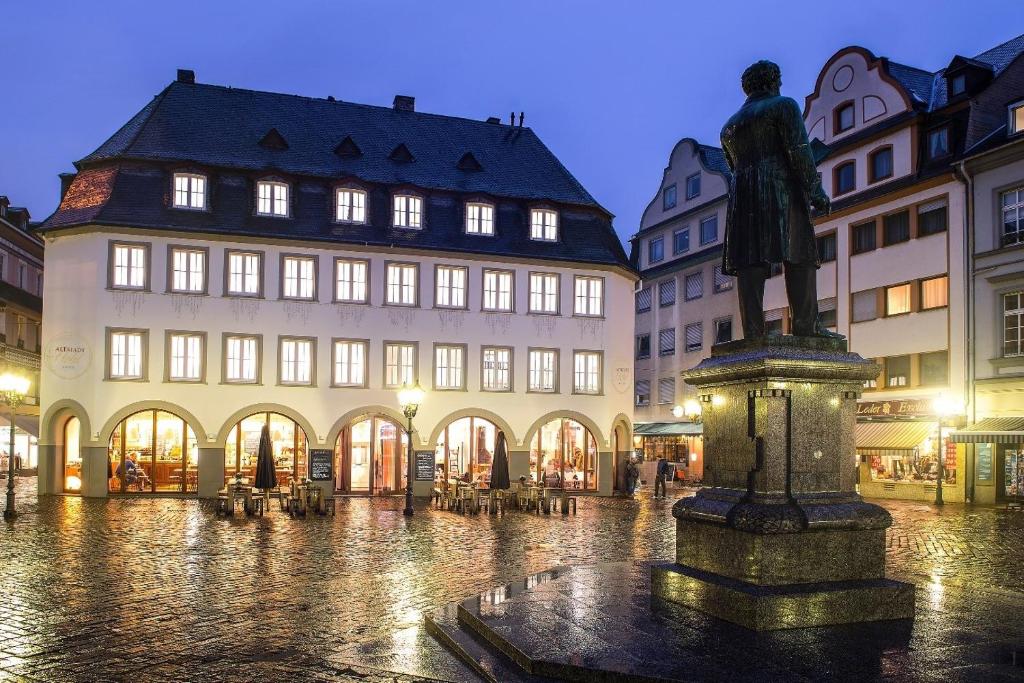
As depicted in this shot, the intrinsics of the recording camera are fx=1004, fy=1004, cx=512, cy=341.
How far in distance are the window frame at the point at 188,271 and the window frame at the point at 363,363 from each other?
4606 mm

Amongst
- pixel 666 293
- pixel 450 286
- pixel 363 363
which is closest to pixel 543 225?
pixel 450 286

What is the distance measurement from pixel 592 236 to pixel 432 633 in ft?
98.0

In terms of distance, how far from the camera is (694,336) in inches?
1954

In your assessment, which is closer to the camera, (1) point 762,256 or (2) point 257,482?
(1) point 762,256

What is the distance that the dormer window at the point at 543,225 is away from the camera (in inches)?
1484

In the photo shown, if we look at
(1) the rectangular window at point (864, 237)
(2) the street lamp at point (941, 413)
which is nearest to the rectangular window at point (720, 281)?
(1) the rectangular window at point (864, 237)

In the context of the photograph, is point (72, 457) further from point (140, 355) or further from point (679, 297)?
point (679, 297)

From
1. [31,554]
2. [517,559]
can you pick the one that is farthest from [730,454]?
[31,554]

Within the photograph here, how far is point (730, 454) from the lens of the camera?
29.8 ft

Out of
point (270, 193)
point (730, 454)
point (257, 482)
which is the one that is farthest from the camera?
point (270, 193)

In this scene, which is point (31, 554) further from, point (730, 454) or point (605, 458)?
point (605, 458)

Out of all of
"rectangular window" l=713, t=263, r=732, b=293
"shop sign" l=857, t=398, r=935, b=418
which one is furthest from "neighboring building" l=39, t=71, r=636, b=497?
"rectangular window" l=713, t=263, r=732, b=293

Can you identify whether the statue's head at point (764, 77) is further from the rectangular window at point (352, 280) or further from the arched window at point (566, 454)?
the arched window at point (566, 454)

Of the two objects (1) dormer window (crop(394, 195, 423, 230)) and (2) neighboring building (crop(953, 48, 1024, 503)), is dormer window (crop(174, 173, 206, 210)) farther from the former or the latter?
(2) neighboring building (crop(953, 48, 1024, 503))
